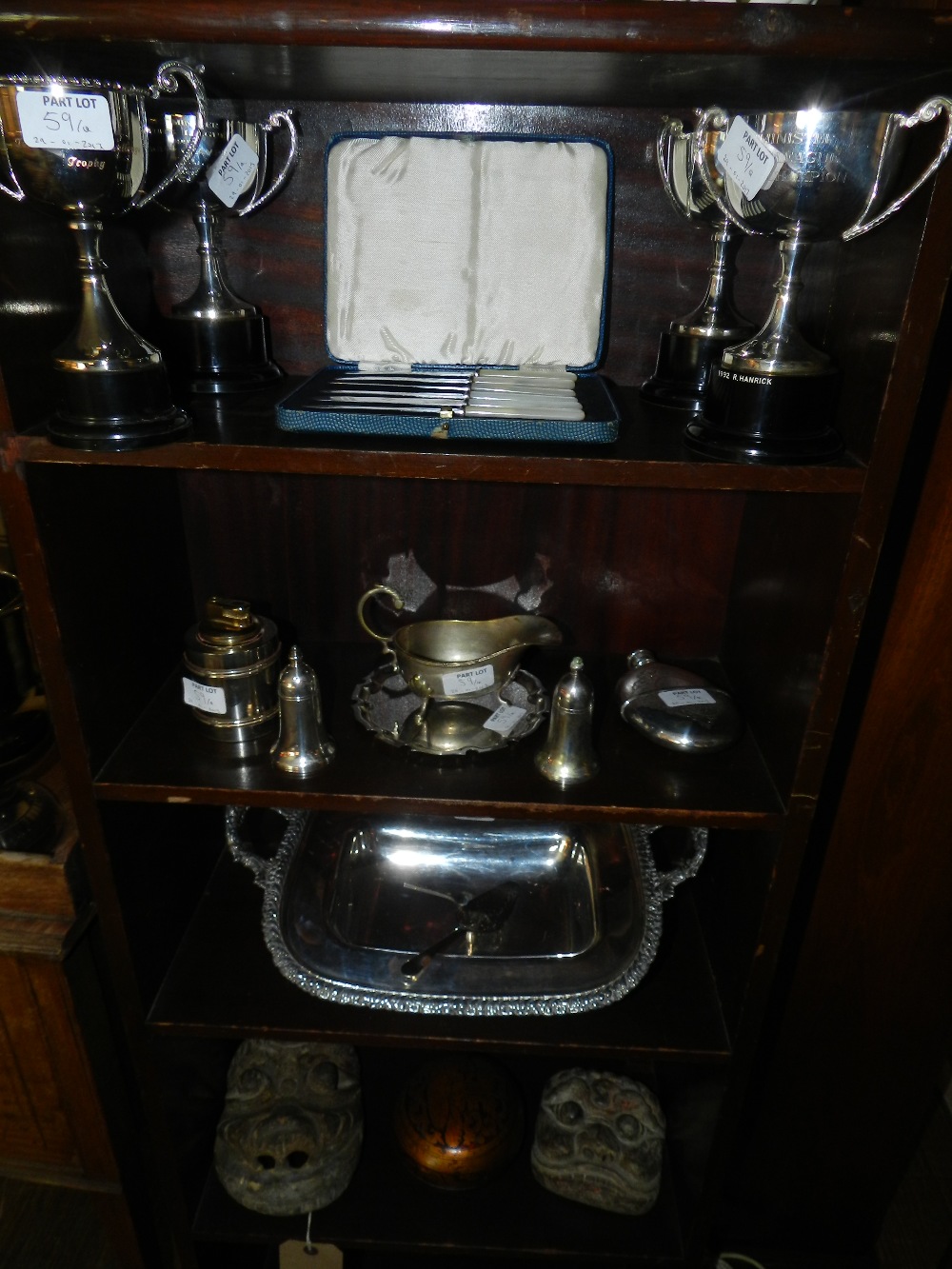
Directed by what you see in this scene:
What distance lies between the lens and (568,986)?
100 cm

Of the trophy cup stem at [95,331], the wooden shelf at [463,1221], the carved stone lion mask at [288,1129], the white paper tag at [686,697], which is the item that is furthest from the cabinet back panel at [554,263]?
the wooden shelf at [463,1221]

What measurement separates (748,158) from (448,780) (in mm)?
604

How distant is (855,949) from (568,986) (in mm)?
373

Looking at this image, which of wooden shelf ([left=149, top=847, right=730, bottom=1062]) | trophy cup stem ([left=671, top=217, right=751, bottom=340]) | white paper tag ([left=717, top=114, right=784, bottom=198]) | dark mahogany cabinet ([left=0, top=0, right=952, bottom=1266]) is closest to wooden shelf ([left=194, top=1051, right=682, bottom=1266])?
dark mahogany cabinet ([left=0, top=0, right=952, bottom=1266])

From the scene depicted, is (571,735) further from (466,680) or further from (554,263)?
(554,263)

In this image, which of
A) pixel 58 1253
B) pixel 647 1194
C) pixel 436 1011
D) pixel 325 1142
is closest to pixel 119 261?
pixel 436 1011

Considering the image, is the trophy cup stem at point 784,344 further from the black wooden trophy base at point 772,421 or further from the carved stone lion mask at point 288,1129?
the carved stone lion mask at point 288,1129

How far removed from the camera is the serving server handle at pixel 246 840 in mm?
1069

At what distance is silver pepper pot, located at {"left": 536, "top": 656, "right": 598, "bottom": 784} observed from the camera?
874mm

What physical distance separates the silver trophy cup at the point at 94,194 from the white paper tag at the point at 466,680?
0.39m

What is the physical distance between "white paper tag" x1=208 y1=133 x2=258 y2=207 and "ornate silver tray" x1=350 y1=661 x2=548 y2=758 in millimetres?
539

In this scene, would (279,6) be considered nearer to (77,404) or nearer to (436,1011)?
(77,404)

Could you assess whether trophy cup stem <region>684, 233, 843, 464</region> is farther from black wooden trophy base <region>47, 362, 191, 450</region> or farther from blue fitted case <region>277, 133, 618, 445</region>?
black wooden trophy base <region>47, 362, 191, 450</region>

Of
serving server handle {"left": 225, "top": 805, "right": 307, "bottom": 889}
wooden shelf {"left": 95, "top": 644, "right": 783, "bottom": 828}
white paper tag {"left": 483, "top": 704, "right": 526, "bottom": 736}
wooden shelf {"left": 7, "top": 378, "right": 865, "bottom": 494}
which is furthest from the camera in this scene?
serving server handle {"left": 225, "top": 805, "right": 307, "bottom": 889}
